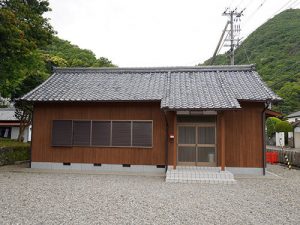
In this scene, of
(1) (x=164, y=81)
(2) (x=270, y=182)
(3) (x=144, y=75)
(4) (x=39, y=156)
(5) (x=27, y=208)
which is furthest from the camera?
(3) (x=144, y=75)

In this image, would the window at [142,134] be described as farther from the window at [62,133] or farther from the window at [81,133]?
the window at [62,133]

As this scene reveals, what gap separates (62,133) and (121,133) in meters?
2.75

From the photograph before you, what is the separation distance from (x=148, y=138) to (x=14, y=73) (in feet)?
24.3

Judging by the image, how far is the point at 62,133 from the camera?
1248 centimetres

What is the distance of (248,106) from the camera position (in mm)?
11688

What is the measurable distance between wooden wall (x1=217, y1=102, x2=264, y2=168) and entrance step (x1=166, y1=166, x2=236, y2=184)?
124 centimetres

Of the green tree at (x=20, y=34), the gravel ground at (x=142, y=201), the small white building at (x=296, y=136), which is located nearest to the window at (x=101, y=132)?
the gravel ground at (x=142, y=201)

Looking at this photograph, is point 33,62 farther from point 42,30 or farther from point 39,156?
point 39,156

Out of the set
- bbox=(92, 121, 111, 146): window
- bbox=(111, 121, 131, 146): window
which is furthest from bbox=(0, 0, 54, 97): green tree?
bbox=(111, 121, 131, 146): window

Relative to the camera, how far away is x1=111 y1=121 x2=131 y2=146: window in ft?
39.7

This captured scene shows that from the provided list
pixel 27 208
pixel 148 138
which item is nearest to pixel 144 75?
pixel 148 138

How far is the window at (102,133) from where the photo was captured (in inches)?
474

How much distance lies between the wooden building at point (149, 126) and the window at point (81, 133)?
0.02 m

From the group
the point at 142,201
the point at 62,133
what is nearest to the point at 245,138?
the point at 142,201
